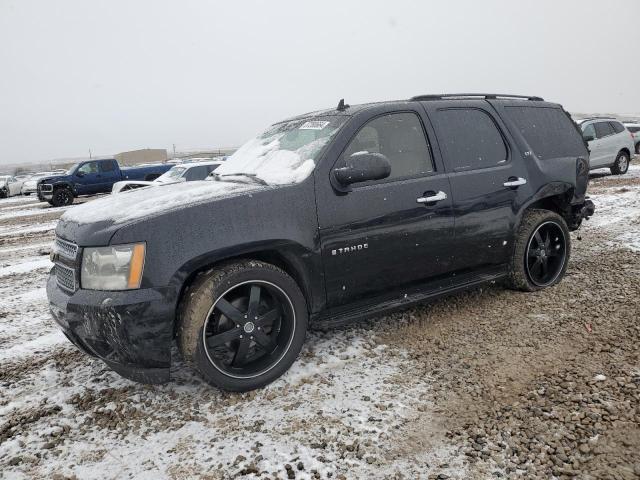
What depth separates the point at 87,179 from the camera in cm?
1870

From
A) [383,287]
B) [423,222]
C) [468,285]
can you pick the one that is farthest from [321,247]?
[468,285]

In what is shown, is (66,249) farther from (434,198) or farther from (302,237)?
(434,198)

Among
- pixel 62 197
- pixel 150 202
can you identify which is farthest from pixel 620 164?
pixel 62 197

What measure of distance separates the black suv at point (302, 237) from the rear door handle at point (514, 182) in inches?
0.5

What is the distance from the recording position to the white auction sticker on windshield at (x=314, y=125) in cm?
329

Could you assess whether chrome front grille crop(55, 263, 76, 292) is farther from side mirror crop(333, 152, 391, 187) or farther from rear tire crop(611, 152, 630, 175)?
rear tire crop(611, 152, 630, 175)

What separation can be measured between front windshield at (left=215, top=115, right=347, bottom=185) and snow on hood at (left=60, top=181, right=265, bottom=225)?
0.80 feet

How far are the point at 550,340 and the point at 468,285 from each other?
713mm

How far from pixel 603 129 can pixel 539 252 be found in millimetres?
12317

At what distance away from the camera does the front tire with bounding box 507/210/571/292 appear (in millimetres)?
3965

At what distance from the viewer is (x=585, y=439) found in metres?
2.11

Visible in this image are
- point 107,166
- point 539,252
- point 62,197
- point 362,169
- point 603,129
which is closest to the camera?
point 362,169

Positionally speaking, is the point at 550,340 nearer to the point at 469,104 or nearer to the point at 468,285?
the point at 468,285

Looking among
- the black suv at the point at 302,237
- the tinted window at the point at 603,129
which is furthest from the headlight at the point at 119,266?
the tinted window at the point at 603,129
